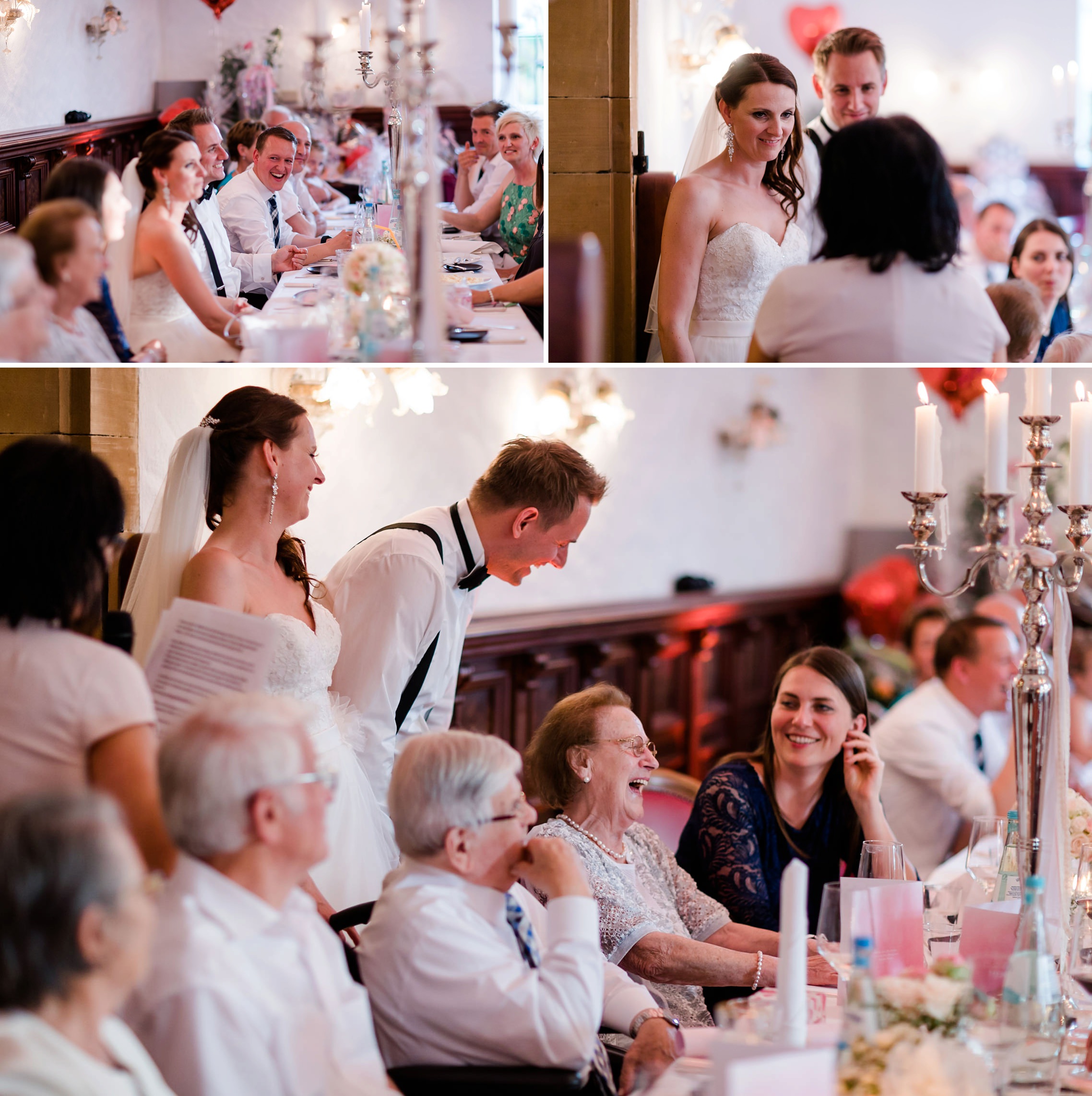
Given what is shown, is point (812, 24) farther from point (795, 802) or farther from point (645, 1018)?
point (645, 1018)

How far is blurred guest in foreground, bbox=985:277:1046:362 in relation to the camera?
9.30 feet

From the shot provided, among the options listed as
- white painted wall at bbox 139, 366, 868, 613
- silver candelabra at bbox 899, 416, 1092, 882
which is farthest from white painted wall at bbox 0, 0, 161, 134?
silver candelabra at bbox 899, 416, 1092, 882

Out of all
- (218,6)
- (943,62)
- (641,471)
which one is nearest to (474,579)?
(218,6)

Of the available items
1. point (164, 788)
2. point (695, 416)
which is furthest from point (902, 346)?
point (695, 416)

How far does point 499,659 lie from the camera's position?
4.75 metres

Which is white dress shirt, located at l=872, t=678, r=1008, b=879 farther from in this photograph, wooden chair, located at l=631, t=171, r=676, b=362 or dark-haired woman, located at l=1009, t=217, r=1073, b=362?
wooden chair, located at l=631, t=171, r=676, b=362

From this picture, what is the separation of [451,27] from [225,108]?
53 cm

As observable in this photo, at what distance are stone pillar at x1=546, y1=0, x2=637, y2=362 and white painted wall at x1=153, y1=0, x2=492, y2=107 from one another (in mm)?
275

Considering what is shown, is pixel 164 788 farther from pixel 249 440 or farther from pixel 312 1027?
pixel 249 440

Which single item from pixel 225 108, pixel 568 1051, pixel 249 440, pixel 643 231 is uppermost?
pixel 225 108

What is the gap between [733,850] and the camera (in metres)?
2.72

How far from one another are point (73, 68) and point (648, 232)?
1.35 m

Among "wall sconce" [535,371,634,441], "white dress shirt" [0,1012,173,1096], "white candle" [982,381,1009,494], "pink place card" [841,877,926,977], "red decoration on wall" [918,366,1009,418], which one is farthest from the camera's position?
"red decoration on wall" [918,366,1009,418]

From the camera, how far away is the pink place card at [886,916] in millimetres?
1936
